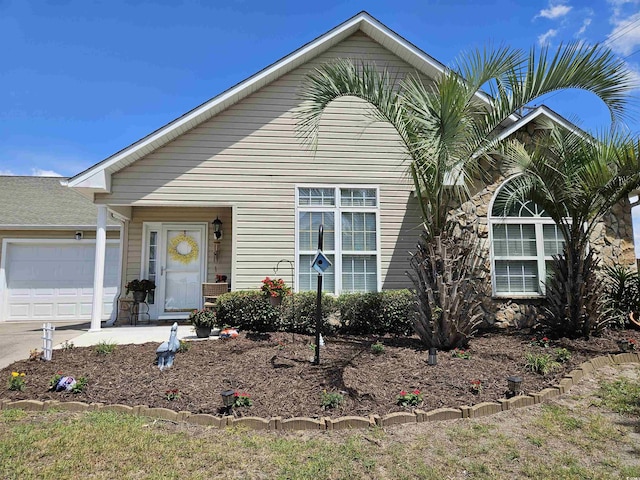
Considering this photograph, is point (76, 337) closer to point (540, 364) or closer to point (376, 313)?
point (376, 313)

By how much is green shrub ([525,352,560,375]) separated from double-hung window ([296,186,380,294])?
353 centimetres

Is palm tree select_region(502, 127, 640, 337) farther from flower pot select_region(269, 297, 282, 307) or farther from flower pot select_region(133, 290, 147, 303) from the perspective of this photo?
flower pot select_region(133, 290, 147, 303)

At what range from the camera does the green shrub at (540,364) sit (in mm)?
4848

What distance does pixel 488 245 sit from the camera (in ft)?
26.8

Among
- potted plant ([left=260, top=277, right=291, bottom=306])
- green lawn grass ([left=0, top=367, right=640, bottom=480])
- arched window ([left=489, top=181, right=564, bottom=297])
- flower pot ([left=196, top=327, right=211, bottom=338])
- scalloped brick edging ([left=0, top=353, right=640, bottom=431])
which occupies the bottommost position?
green lawn grass ([left=0, top=367, right=640, bottom=480])

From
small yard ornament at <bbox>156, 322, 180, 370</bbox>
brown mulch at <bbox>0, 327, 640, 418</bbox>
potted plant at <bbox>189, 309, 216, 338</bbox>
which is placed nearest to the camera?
brown mulch at <bbox>0, 327, 640, 418</bbox>

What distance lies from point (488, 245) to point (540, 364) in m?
3.67

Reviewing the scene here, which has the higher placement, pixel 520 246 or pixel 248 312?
pixel 520 246

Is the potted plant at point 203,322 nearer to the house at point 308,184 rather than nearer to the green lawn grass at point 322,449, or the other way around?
the house at point 308,184

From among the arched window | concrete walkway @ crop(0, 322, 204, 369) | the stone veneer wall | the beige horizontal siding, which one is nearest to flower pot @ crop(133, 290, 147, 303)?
concrete walkway @ crop(0, 322, 204, 369)

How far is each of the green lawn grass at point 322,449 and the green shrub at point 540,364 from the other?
104cm

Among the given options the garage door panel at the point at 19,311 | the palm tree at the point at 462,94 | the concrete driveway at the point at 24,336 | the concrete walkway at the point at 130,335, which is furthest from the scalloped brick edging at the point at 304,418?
the garage door panel at the point at 19,311

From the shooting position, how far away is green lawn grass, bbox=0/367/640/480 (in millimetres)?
2773

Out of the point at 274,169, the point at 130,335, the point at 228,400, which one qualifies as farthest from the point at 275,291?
the point at 228,400
